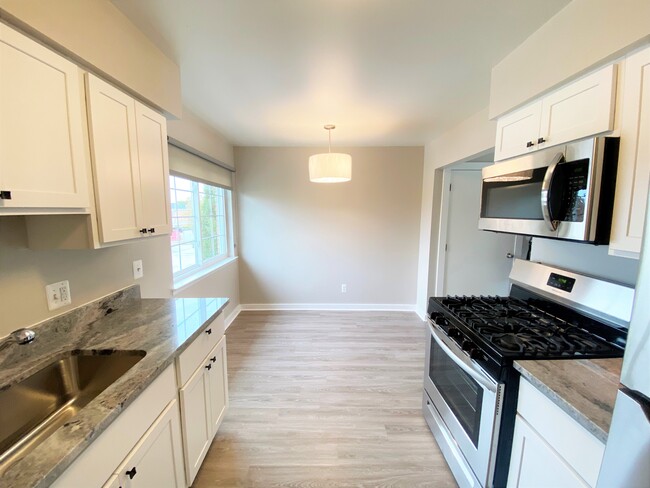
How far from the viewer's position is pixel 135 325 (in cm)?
144

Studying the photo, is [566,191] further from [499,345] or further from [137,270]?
[137,270]

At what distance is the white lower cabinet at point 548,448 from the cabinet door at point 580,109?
1.11 m

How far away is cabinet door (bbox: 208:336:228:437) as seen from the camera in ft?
5.40

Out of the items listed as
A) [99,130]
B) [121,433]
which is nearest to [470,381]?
[121,433]

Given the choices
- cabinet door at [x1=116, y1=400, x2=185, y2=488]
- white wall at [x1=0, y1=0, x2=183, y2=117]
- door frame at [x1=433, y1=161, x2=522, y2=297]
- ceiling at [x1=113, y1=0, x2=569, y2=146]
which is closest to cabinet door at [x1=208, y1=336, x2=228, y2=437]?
cabinet door at [x1=116, y1=400, x2=185, y2=488]

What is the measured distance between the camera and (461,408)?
1.49 m

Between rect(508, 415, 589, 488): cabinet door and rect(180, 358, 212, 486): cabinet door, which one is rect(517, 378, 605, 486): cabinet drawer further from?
rect(180, 358, 212, 486): cabinet door

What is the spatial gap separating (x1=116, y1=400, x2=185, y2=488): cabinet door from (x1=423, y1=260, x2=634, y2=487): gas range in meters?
1.40

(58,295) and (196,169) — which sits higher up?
(196,169)

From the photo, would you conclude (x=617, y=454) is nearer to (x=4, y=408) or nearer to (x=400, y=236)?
(x=4, y=408)

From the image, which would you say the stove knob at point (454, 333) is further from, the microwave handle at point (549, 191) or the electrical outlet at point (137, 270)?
the electrical outlet at point (137, 270)

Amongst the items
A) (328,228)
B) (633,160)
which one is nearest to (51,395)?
(633,160)

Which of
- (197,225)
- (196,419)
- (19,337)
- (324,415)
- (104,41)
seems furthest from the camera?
(197,225)

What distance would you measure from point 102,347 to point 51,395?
0.24 m
